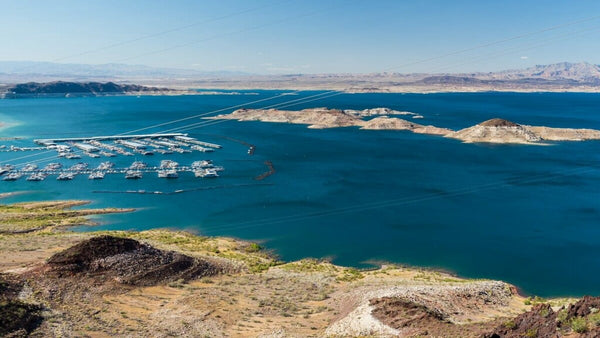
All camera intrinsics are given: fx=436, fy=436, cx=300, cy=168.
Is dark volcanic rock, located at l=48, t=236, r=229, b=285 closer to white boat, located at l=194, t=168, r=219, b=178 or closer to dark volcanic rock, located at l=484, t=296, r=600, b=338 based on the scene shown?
dark volcanic rock, located at l=484, t=296, r=600, b=338

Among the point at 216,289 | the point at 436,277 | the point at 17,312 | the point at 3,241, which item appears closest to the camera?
the point at 17,312

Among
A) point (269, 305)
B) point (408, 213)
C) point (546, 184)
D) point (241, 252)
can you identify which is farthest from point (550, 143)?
point (269, 305)

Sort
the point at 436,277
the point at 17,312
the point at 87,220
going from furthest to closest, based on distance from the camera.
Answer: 1. the point at 87,220
2. the point at 436,277
3. the point at 17,312

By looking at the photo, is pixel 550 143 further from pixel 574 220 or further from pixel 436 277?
pixel 436 277

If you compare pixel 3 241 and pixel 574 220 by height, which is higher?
pixel 3 241

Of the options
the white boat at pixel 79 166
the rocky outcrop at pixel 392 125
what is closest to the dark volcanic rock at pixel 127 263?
the white boat at pixel 79 166

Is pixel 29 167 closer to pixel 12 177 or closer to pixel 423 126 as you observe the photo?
pixel 12 177
